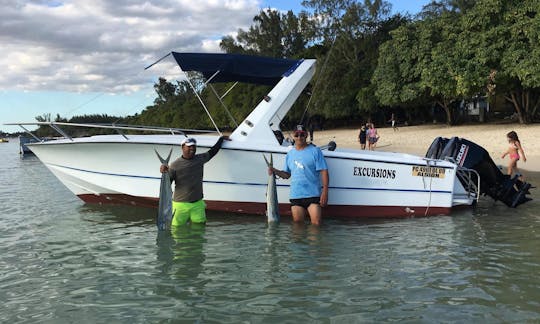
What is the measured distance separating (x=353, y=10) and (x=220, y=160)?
133 feet

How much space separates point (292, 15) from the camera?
7012cm

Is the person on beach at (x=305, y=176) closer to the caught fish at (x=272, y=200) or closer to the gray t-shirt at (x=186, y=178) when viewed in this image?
the caught fish at (x=272, y=200)

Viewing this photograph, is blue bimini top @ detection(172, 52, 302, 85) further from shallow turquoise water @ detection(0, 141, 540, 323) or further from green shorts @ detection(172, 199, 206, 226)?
shallow turquoise water @ detection(0, 141, 540, 323)

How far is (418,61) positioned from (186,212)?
1119 inches

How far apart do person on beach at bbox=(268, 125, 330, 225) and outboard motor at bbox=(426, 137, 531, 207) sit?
315 centimetres

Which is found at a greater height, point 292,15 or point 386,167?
point 292,15

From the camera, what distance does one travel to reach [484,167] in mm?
9094

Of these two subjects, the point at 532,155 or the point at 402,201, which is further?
the point at 532,155

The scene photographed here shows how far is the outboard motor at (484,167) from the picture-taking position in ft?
29.5

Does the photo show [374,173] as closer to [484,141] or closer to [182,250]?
[182,250]

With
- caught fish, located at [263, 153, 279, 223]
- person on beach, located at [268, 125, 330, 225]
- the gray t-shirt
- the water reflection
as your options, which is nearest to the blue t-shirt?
person on beach, located at [268, 125, 330, 225]

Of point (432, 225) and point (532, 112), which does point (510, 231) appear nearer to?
point (432, 225)

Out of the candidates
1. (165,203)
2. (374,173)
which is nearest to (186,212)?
(165,203)

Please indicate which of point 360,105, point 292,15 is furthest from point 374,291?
point 292,15
